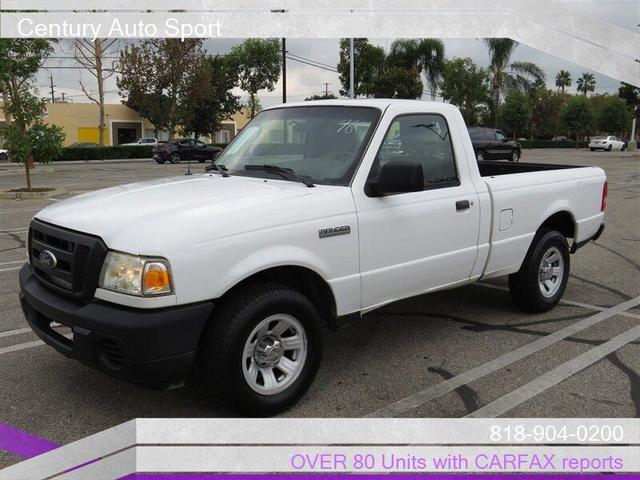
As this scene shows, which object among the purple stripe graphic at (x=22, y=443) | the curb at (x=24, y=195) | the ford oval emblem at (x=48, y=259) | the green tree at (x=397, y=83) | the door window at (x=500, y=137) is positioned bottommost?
the purple stripe graphic at (x=22, y=443)

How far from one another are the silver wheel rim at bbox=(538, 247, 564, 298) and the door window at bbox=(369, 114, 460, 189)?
1620mm

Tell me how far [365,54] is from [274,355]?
3985cm

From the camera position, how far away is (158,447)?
10.9 feet

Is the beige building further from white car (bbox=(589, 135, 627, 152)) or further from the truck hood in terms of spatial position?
the truck hood

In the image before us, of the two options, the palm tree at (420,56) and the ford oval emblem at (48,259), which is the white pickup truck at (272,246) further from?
the palm tree at (420,56)

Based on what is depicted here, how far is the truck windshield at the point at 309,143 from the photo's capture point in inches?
163

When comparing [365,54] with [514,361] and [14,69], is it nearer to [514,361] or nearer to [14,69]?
[14,69]

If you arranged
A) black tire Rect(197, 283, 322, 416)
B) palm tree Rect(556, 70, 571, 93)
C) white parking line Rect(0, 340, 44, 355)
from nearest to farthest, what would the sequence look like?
black tire Rect(197, 283, 322, 416) → white parking line Rect(0, 340, 44, 355) → palm tree Rect(556, 70, 571, 93)

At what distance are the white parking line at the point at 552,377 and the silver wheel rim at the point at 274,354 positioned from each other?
44.0 inches

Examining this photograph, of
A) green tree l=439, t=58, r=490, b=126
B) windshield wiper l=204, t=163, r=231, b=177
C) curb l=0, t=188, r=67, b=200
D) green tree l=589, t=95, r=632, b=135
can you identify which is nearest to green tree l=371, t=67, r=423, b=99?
green tree l=439, t=58, r=490, b=126

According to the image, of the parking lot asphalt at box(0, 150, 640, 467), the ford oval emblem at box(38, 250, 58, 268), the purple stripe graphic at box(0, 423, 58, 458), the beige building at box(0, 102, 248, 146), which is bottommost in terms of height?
the purple stripe graphic at box(0, 423, 58, 458)

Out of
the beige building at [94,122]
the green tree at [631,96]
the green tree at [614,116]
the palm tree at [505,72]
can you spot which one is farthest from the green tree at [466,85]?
the green tree at [614,116]

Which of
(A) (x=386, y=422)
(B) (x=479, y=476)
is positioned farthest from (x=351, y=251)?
(B) (x=479, y=476)

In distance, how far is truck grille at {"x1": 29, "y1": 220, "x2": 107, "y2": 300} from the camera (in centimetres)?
324
